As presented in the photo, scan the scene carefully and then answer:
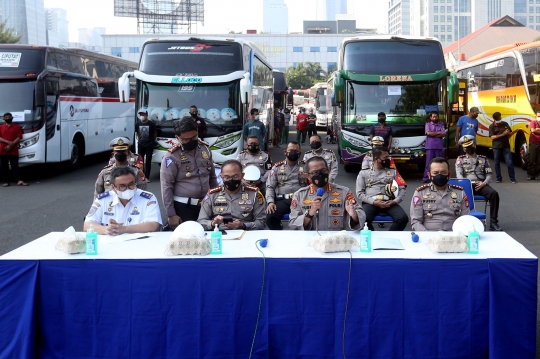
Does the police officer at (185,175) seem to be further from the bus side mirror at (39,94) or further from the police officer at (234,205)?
the bus side mirror at (39,94)

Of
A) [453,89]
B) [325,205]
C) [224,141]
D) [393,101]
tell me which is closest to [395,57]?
[393,101]

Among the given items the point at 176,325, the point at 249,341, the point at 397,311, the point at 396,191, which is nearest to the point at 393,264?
the point at 397,311

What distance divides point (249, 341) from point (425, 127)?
11.4m

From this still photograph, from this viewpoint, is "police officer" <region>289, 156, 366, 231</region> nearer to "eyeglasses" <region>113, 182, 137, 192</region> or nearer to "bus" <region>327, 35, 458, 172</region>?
"eyeglasses" <region>113, 182, 137, 192</region>

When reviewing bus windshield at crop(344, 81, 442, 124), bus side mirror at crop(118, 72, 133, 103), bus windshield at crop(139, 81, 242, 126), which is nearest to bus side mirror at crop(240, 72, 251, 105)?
bus windshield at crop(139, 81, 242, 126)

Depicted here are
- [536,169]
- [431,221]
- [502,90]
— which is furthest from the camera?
[502,90]

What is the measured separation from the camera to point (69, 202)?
42.4 ft

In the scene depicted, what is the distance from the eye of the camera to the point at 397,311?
4.38 m

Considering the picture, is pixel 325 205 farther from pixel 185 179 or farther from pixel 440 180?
pixel 185 179

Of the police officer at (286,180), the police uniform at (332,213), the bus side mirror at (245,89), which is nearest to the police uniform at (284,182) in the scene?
the police officer at (286,180)

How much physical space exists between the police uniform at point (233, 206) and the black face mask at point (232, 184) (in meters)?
0.11

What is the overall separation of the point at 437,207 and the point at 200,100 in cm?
916

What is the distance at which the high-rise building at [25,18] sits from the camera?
5576 inches

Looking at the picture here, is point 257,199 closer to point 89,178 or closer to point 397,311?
point 397,311
